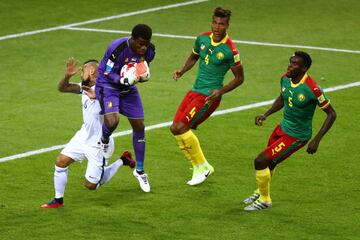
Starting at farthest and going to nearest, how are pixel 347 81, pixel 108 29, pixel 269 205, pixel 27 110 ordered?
1. pixel 108 29
2. pixel 347 81
3. pixel 27 110
4. pixel 269 205

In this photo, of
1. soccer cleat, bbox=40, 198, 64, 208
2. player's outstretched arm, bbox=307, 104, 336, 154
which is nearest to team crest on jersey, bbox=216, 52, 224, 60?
player's outstretched arm, bbox=307, 104, 336, 154

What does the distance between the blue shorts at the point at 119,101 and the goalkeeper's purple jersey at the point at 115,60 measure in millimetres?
117

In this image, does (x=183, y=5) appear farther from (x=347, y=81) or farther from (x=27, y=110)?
(x=27, y=110)

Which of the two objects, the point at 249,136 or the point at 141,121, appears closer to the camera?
the point at 141,121

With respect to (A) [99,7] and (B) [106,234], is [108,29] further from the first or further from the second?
(B) [106,234]

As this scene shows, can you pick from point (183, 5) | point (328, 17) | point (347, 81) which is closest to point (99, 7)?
point (183, 5)

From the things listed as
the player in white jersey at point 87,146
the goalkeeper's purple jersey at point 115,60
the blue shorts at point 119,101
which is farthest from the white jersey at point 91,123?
the goalkeeper's purple jersey at point 115,60

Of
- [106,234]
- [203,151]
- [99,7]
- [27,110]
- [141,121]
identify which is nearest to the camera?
[106,234]

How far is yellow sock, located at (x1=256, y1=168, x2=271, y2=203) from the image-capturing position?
15.5 m

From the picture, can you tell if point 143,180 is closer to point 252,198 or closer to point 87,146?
point 87,146

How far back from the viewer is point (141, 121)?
1691 cm

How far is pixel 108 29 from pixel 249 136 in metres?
8.88

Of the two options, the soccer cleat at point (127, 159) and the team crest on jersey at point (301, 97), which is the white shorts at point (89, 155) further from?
the team crest on jersey at point (301, 97)

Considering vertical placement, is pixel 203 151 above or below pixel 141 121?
below
